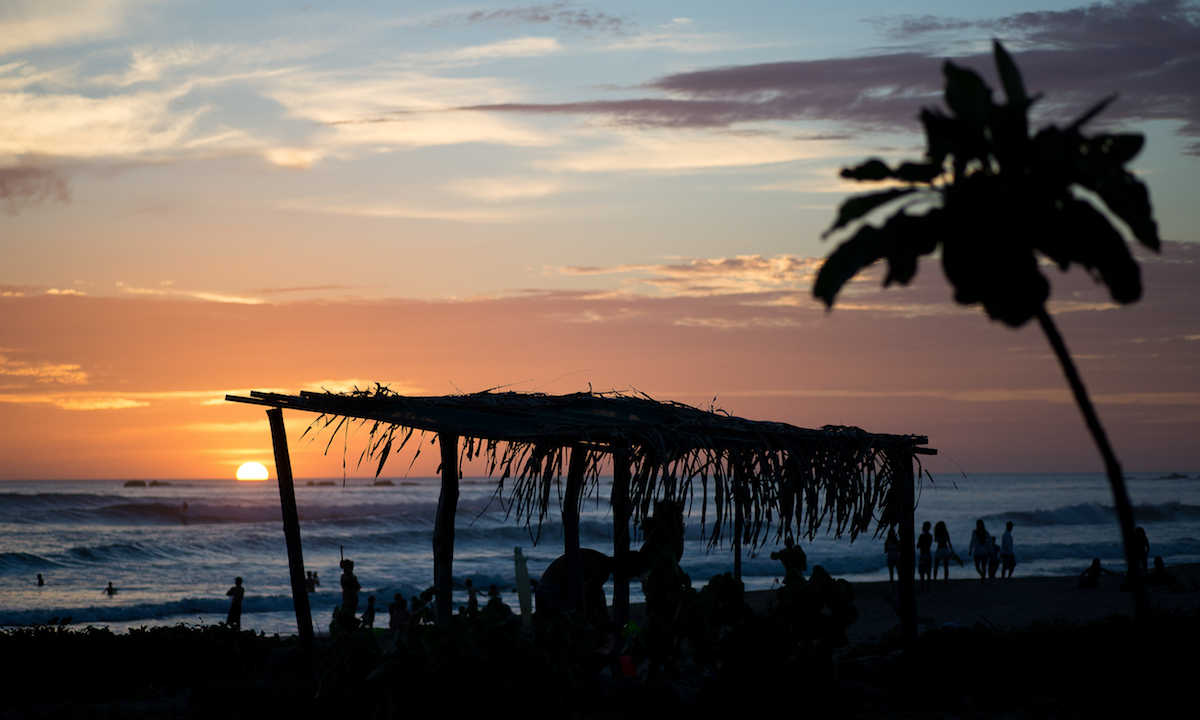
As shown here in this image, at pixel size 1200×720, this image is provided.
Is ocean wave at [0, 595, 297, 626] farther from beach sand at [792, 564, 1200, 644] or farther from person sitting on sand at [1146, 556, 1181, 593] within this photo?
person sitting on sand at [1146, 556, 1181, 593]

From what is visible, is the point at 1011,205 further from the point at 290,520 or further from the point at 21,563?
the point at 21,563

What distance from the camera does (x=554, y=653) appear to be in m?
5.59

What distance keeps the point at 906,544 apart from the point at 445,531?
4870 mm

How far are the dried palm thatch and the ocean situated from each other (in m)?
5.58

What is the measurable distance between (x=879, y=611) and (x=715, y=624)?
1554 cm

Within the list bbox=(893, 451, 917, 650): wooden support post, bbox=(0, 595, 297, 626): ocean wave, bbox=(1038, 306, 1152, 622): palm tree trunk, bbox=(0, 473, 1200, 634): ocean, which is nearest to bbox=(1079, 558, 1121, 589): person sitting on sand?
bbox=(0, 473, 1200, 634): ocean

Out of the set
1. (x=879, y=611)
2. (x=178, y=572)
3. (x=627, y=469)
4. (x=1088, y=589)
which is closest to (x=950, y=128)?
(x=627, y=469)

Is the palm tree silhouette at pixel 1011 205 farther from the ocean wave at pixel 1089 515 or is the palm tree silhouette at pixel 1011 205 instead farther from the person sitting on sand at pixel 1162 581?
the ocean wave at pixel 1089 515

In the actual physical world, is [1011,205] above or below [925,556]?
above

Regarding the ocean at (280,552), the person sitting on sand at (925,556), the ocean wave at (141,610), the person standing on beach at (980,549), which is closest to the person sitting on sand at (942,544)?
the person sitting on sand at (925,556)

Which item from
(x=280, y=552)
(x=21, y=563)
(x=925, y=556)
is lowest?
(x=280, y=552)

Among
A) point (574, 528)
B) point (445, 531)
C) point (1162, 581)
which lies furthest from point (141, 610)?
point (1162, 581)

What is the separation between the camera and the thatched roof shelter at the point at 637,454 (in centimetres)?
709

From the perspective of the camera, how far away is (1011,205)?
359 cm
